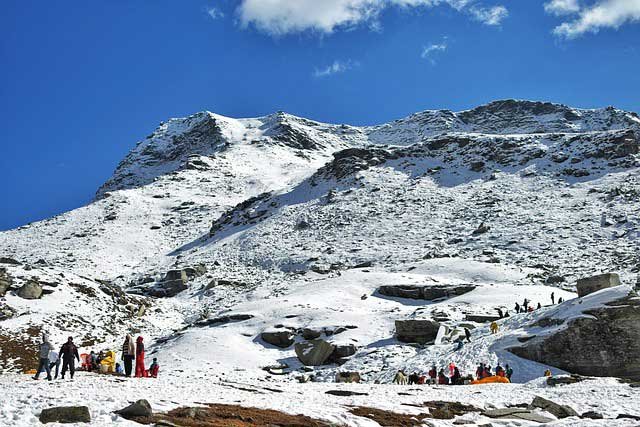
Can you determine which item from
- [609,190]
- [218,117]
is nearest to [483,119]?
[218,117]

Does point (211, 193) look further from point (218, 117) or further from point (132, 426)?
point (132, 426)

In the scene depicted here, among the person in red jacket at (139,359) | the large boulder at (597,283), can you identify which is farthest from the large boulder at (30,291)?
the large boulder at (597,283)

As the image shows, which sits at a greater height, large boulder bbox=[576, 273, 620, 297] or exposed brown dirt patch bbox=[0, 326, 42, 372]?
large boulder bbox=[576, 273, 620, 297]

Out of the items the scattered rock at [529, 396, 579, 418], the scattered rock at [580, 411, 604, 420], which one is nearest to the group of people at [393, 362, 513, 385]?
the scattered rock at [529, 396, 579, 418]

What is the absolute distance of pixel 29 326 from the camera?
121 ft

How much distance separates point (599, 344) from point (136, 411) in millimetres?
23057

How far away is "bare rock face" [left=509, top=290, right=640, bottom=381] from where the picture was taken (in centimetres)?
2592

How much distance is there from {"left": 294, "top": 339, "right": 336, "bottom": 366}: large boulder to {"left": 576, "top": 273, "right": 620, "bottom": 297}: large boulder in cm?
1563

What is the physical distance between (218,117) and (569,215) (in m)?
142

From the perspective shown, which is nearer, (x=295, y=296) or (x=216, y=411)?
(x=216, y=411)

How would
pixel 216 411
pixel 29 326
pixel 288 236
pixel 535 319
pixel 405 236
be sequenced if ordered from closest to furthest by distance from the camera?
pixel 216 411 → pixel 535 319 → pixel 29 326 → pixel 405 236 → pixel 288 236

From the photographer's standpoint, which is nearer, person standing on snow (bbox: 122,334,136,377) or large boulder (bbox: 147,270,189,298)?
person standing on snow (bbox: 122,334,136,377)

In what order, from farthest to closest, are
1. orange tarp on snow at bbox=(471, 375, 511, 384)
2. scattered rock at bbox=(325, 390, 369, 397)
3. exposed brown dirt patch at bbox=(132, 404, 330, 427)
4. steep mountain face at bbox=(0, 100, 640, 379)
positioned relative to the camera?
steep mountain face at bbox=(0, 100, 640, 379) → orange tarp on snow at bbox=(471, 375, 511, 384) → scattered rock at bbox=(325, 390, 369, 397) → exposed brown dirt patch at bbox=(132, 404, 330, 427)

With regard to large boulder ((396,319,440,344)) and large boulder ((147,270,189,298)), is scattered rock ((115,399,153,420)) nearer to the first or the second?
large boulder ((396,319,440,344))
